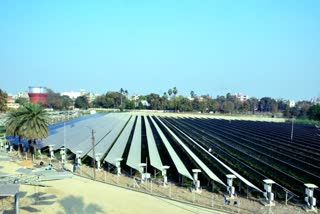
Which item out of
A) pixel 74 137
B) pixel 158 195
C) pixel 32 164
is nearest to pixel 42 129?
pixel 32 164

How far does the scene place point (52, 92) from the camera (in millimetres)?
183000

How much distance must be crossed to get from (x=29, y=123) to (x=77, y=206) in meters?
16.9

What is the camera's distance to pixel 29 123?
1288 inches

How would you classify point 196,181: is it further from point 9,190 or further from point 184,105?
point 184,105

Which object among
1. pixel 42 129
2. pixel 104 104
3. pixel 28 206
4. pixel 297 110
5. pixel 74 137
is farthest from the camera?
pixel 104 104

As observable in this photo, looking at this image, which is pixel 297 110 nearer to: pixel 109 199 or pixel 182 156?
pixel 182 156

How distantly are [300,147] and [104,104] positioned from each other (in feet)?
382

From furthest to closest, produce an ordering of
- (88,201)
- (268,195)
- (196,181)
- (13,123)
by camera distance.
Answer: (13,123), (196,181), (268,195), (88,201)

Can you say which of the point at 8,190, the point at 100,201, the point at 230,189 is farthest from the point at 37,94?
the point at 8,190

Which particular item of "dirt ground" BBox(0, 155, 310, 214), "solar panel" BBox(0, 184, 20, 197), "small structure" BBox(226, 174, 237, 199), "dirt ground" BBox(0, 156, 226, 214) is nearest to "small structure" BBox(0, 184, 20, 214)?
"solar panel" BBox(0, 184, 20, 197)

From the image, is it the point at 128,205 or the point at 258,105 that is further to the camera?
the point at 258,105

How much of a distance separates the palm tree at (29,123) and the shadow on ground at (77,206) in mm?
14610

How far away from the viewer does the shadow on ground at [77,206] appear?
17991 mm

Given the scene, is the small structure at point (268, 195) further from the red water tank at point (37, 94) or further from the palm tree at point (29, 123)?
the red water tank at point (37, 94)
